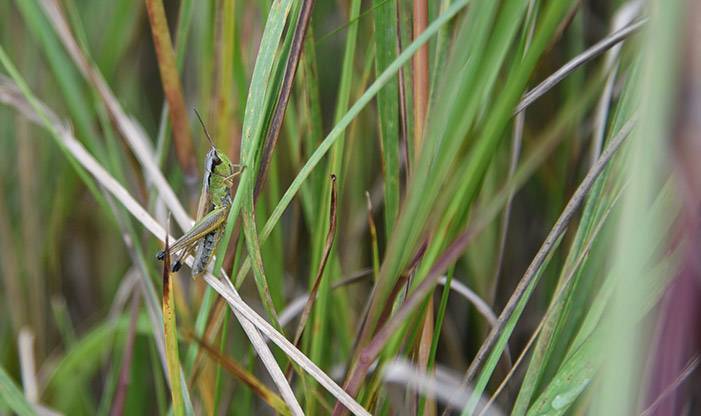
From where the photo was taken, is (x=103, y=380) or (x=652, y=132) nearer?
(x=652, y=132)

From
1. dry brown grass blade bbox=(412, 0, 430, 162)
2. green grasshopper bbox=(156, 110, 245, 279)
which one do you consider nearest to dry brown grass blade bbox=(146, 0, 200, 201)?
green grasshopper bbox=(156, 110, 245, 279)

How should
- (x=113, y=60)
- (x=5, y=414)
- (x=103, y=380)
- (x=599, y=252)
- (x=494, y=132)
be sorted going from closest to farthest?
(x=494, y=132) → (x=599, y=252) → (x=5, y=414) → (x=113, y=60) → (x=103, y=380)

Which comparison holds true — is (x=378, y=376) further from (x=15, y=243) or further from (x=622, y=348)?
(x=15, y=243)

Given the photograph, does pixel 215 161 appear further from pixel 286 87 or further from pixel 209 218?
pixel 286 87

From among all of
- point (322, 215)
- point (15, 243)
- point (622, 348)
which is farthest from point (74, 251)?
point (622, 348)

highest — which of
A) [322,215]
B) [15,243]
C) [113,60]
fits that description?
[113,60]

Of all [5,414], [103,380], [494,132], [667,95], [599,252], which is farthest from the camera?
[103,380]
